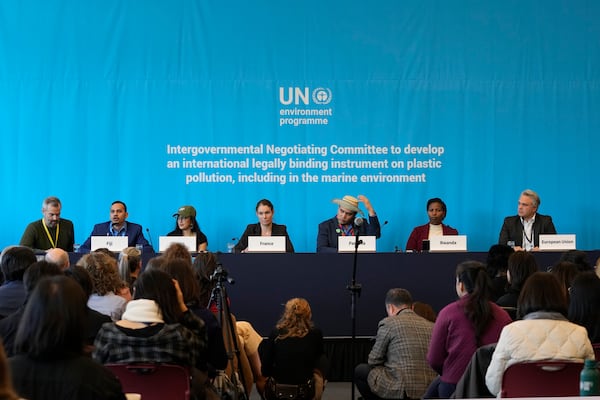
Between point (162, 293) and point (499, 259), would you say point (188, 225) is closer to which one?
point (499, 259)

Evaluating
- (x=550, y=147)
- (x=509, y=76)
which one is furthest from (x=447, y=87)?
(x=550, y=147)

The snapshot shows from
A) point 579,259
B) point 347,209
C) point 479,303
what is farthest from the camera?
point 347,209

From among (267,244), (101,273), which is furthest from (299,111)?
(101,273)

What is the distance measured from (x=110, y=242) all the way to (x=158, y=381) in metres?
3.94

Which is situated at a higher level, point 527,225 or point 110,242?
point 527,225

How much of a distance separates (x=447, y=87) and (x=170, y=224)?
3.00 metres

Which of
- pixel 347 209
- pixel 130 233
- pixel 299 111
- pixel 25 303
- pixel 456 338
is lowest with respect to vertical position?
pixel 456 338

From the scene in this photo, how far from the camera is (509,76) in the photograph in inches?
330

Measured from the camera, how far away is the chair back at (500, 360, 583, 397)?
3.26 metres

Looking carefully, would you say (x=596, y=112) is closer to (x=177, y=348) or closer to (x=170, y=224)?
(x=170, y=224)

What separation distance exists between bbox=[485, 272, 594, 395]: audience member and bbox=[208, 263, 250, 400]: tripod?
4.54ft

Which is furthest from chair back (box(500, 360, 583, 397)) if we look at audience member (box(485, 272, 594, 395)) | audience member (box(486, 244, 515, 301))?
audience member (box(486, 244, 515, 301))

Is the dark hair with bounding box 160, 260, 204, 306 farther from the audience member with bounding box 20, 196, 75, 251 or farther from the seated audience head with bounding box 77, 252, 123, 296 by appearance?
the audience member with bounding box 20, 196, 75, 251

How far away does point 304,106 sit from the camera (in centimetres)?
829
